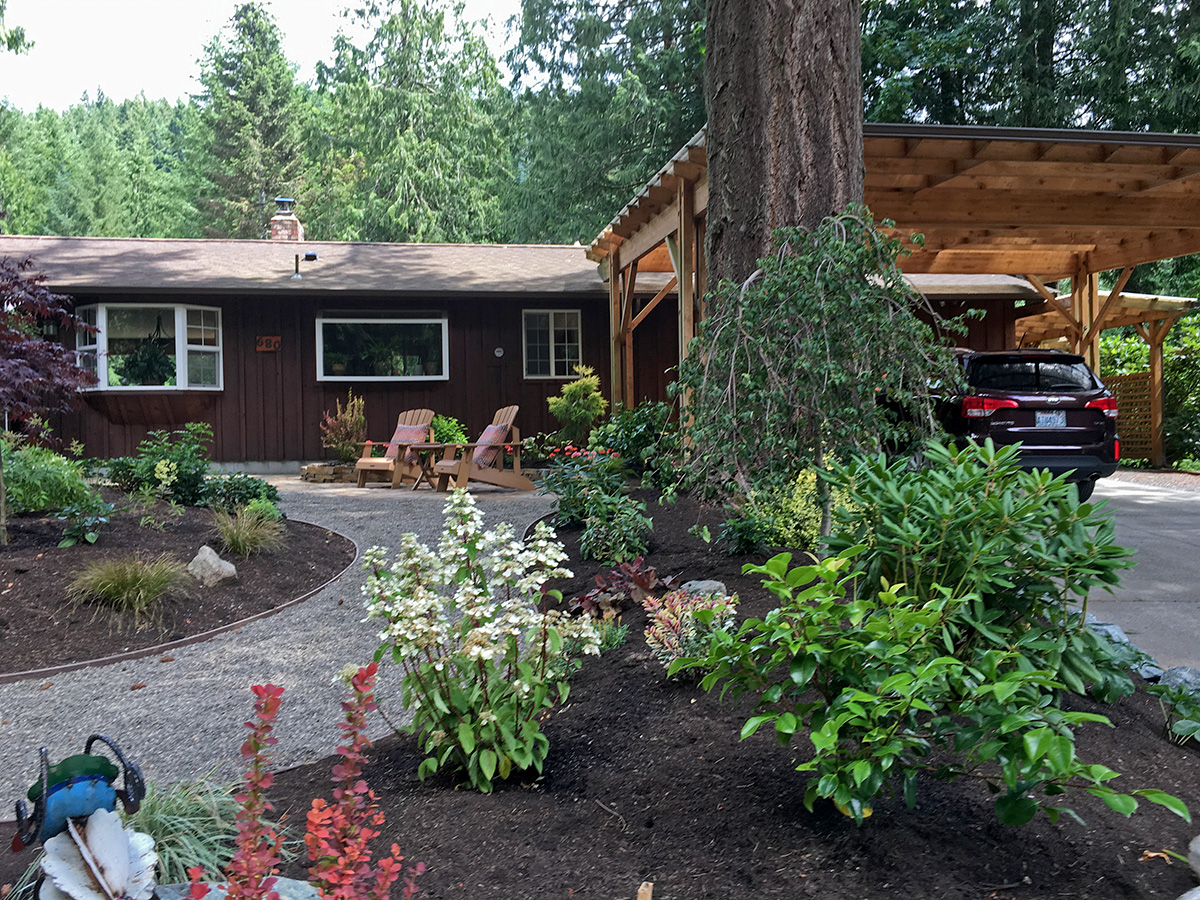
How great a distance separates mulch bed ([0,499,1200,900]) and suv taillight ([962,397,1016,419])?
19.1ft

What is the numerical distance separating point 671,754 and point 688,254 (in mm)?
6536

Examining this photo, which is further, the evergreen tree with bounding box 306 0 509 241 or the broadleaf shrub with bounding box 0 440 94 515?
the evergreen tree with bounding box 306 0 509 241

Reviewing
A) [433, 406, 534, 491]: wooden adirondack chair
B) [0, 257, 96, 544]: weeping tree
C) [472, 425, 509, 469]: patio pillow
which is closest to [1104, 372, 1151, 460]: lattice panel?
[433, 406, 534, 491]: wooden adirondack chair

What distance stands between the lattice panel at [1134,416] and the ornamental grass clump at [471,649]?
13.7 meters

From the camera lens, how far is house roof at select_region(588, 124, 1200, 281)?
24.9ft

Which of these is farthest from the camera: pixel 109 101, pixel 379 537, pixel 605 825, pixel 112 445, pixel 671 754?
pixel 109 101

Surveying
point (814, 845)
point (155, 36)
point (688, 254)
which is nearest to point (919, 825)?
point (814, 845)

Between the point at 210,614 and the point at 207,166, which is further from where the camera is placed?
the point at 207,166

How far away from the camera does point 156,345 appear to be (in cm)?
1332

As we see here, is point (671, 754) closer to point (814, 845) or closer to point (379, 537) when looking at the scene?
point (814, 845)

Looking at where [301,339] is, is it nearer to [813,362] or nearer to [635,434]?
[635,434]

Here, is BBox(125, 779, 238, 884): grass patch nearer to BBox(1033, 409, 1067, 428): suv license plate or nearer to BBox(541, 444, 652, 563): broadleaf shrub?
BBox(541, 444, 652, 563): broadleaf shrub

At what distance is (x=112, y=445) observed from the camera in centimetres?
1312

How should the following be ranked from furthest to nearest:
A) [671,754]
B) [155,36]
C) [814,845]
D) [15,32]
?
1. [155,36]
2. [15,32]
3. [671,754]
4. [814,845]
